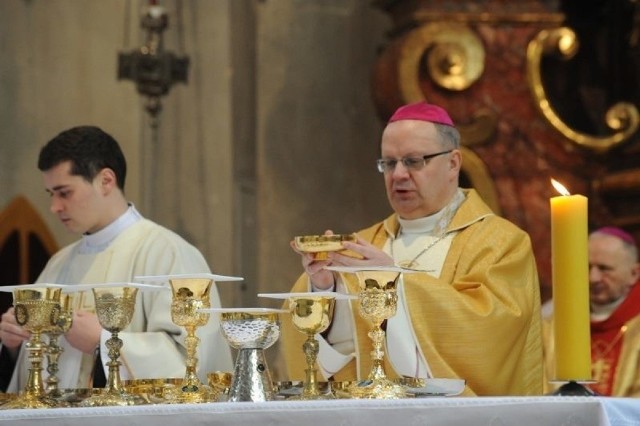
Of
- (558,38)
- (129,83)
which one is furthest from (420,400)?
(129,83)

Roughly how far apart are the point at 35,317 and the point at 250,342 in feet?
1.86

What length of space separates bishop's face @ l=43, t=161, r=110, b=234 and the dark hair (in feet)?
0.07

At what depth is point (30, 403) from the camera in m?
3.86

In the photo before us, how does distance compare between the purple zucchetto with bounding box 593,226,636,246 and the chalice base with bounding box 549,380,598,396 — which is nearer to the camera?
Answer: the chalice base with bounding box 549,380,598,396

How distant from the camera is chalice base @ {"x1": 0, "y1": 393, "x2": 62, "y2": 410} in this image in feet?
12.6

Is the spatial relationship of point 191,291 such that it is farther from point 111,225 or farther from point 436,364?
point 111,225

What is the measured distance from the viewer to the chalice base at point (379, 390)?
12.1ft

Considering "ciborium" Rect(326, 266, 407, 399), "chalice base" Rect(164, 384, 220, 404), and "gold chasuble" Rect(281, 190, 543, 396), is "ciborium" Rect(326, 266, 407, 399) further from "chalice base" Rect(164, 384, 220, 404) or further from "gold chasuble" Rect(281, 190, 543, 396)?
"gold chasuble" Rect(281, 190, 543, 396)

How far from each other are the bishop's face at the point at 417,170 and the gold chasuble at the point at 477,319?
0.59 ft

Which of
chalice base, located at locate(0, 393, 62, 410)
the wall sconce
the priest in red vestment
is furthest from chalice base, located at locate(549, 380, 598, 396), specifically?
the wall sconce

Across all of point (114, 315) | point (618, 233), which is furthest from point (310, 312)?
point (618, 233)

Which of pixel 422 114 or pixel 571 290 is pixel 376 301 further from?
pixel 422 114

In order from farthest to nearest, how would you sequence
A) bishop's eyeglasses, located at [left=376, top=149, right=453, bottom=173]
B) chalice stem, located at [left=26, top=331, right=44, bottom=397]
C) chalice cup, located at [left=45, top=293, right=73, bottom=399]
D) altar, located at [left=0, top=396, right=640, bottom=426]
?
bishop's eyeglasses, located at [left=376, top=149, right=453, bottom=173] → chalice cup, located at [left=45, top=293, right=73, bottom=399] → chalice stem, located at [left=26, top=331, right=44, bottom=397] → altar, located at [left=0, top=396, right=640, bottom=426]

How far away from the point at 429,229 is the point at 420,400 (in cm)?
193
